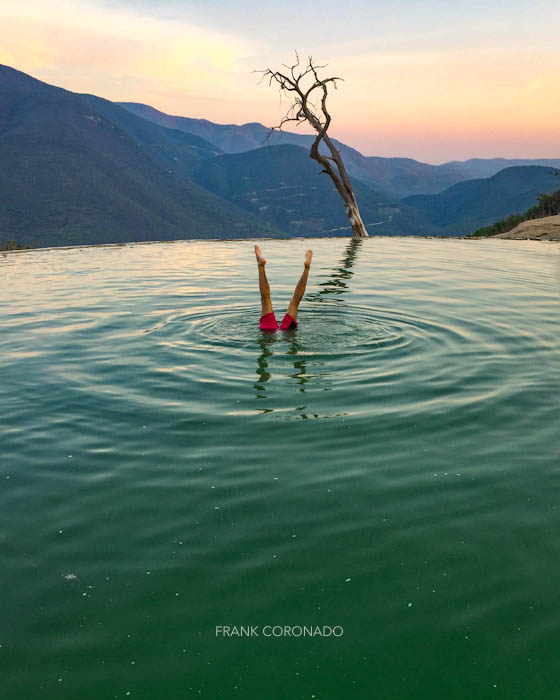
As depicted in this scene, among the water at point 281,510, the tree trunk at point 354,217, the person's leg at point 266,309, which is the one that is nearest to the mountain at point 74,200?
the tree trunk at point 354,217

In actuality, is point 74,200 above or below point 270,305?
above

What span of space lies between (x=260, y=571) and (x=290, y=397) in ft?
11.1

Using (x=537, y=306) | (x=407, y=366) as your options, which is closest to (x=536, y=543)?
(x=407, y=366)

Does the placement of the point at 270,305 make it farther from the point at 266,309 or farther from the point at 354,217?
the point at 354,217

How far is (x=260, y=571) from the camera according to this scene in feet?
13.0

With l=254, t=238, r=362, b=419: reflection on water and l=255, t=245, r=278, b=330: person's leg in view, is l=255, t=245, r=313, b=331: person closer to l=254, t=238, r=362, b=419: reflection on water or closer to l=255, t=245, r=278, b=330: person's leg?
l=255, t=245, r=278, b=330: person's leg

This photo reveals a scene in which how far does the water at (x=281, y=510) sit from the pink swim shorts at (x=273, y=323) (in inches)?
9.9

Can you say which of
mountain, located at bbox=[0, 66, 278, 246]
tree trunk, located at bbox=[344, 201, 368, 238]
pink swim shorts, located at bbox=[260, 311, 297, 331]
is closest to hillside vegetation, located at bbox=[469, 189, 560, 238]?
tree trunk, located at bbox=[344, 201, 368, 238]

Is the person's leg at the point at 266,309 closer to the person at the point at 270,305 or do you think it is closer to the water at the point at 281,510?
the person at the point at 270,305

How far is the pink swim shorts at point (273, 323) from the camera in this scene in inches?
397

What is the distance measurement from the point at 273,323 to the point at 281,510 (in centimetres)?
565

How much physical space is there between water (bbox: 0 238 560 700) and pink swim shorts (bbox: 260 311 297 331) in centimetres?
25

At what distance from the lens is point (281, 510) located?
4699 mm

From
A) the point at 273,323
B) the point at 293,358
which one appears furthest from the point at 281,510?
the point at 273,323
